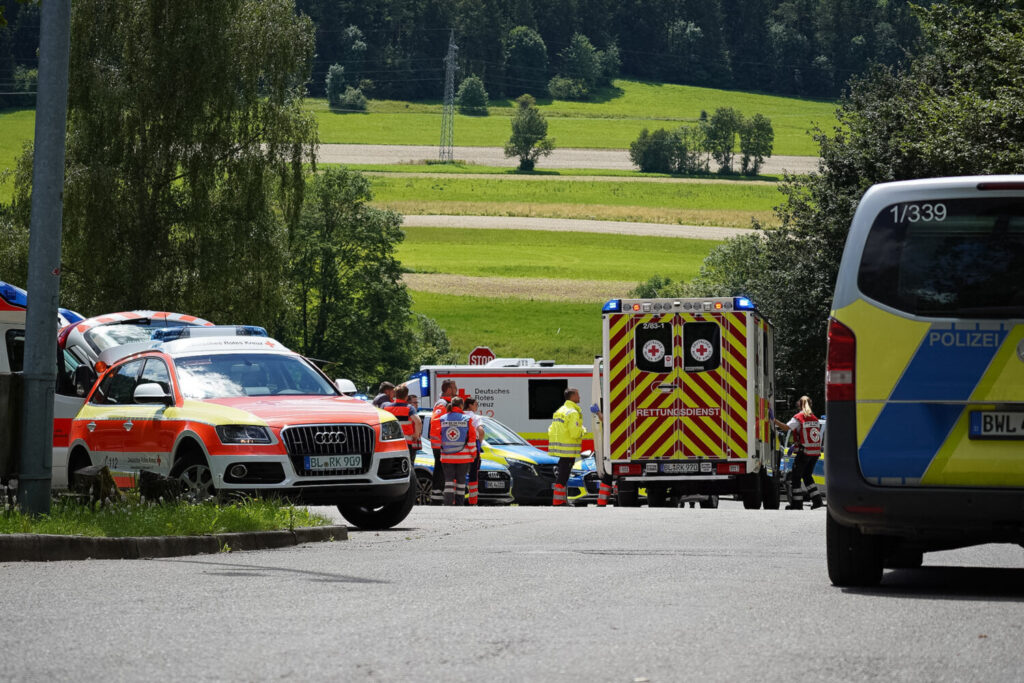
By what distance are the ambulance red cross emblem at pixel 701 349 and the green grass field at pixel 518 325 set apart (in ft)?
180

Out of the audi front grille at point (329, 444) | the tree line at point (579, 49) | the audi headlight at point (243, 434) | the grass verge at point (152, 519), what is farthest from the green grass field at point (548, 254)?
Answer: the grass verge at point (152, 519)

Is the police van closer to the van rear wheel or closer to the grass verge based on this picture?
the grass verge

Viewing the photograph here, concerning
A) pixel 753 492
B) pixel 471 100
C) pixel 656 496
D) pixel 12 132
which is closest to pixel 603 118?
pixel 471 100

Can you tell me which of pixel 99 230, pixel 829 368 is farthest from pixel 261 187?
pixel 829 368

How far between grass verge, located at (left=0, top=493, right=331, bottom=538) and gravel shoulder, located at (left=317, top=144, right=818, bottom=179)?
379 feet

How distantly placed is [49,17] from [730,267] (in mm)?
81265

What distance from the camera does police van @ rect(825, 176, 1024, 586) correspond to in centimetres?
898

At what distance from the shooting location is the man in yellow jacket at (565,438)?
25078 mm

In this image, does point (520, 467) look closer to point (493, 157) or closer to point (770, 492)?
point (770, 492)

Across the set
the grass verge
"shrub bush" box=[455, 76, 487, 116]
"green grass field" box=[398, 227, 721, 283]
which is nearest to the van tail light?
the grass verge

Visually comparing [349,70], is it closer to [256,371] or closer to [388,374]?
[388,374]

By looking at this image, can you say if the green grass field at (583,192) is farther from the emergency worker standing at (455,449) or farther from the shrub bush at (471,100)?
the emergency worker standing at (455,449)

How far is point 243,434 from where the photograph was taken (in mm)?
14508

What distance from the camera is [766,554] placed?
12.5 metres
